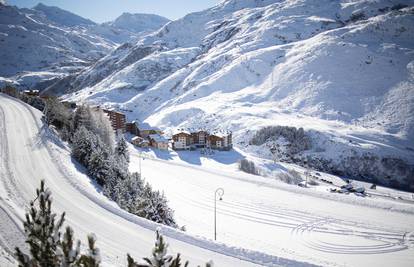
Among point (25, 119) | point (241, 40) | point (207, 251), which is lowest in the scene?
point (207, 251)

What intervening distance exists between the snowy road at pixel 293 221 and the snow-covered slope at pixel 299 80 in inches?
1583

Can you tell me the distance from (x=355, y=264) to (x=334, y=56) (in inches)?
4641

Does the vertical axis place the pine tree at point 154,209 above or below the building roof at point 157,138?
above

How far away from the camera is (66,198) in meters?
25.6

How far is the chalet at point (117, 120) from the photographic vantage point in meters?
86.6

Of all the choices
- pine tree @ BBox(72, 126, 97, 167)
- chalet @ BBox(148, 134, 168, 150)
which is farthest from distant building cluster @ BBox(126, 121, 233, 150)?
pine tree @ BBox(72, 126, 97, 167)

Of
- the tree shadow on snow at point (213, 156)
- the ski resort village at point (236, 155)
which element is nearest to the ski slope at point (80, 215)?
the ski resort village at point (236, 155)

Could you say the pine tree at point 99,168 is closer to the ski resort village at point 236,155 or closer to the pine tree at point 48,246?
the ski resort village at point 236,155

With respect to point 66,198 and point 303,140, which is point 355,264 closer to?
point 66,198

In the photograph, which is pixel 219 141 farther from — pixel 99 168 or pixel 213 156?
pixel 99 168

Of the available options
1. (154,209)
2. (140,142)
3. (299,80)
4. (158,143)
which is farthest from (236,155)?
(299,80)

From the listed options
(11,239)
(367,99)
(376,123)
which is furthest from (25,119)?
(367,99)

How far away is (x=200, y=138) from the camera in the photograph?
85.6m

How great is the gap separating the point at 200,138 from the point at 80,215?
2511 inches
